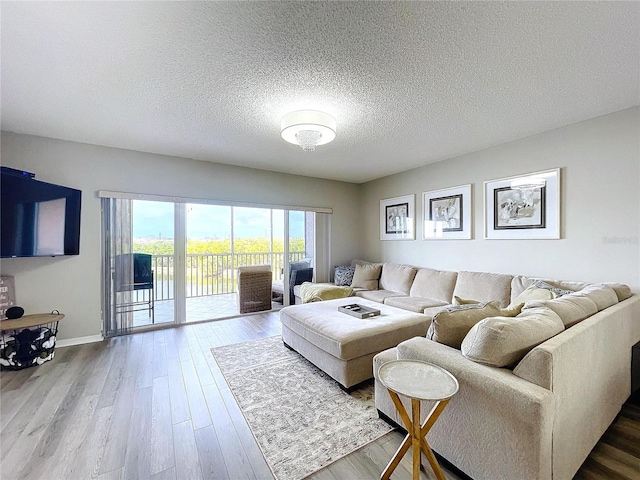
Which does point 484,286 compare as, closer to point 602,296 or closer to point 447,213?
point 447,213

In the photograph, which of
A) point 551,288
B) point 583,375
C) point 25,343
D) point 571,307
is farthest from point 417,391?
point 25,343

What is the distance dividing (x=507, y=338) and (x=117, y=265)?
13.6 feet

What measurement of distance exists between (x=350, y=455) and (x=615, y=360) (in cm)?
182

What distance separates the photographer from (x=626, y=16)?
1406mm

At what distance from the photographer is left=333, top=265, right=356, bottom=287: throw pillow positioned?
484 cm

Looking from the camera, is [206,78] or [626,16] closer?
[626,16]

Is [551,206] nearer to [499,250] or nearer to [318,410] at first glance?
[499,250]

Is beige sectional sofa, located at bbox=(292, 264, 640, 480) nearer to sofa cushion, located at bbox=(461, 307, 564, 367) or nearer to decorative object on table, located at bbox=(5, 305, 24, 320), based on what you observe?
sofa cushion, located at bbox=(461, 307, 564, 367)

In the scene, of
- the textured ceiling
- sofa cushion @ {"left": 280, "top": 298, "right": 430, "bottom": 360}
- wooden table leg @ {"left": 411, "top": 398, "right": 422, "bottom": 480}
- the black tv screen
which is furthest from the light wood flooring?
the textured ceiling

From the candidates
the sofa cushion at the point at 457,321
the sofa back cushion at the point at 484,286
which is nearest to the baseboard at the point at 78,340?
the sofa cushion at the point at 457,321

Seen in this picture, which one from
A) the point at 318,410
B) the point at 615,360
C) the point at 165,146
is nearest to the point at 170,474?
the point at 318,410

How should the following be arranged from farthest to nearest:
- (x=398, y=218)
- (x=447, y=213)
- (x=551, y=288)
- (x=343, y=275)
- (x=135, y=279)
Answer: (x=343, y=275), (x=398, y=218), (x=447, y=213), (x=135, y=279), (x=551, y=288)

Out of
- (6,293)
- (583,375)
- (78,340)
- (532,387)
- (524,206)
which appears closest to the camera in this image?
(532,387)

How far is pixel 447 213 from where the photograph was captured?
13.0 ft
